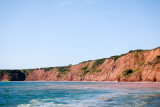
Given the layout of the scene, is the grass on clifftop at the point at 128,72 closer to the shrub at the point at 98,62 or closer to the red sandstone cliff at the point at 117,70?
the red sandstone cliff at the point at 117,70

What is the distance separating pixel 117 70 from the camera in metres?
112

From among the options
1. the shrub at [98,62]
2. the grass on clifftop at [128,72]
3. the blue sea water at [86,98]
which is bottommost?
the blue sea water at [86,98]

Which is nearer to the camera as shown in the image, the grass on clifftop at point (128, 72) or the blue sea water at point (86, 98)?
the blue sea water at point (86, 98)

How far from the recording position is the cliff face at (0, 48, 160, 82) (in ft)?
280

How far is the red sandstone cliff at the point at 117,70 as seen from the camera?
85113 mm

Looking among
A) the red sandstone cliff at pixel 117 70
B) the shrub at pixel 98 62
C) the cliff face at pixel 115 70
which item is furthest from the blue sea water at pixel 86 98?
the shrub at pixel 98 62

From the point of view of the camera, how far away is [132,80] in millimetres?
89625

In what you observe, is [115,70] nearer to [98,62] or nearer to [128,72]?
[128,72]

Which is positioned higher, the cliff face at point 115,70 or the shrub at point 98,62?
the shrub at point 98,62

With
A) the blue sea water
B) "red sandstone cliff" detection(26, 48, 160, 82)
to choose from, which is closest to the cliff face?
"red sandstone cliff" detection(26, 48, 160, 82)

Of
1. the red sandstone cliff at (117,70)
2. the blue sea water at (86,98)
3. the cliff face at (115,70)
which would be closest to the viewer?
the blue sea water at (86,98)

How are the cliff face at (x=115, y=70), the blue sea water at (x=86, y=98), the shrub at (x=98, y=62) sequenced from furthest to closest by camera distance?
the shrub at (x=98, y=62) → the cliff face at (x=115, y=70) → the blue sea water at (x=86, y=98)

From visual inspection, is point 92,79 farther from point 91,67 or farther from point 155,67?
point 155,67

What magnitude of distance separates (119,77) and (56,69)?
293 feet
